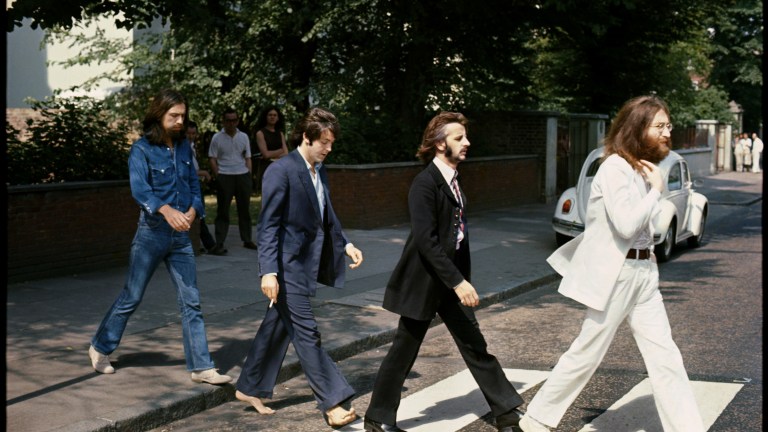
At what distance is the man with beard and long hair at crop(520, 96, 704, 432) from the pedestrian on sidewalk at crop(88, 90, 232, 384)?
2388 millimetres

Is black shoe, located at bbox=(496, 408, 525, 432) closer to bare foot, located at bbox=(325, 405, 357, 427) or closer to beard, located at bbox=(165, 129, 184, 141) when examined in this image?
bare foot, located at bbox=(325, 405, 357, 427)

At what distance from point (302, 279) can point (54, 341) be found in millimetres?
2749

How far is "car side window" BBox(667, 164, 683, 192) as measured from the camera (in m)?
14.1

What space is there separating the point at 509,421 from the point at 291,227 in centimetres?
164

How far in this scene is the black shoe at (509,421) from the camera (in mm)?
5512

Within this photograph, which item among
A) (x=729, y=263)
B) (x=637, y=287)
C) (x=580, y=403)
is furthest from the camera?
(x=729, y=263)

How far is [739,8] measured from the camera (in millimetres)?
48375

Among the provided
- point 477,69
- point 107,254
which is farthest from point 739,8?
point 107,254

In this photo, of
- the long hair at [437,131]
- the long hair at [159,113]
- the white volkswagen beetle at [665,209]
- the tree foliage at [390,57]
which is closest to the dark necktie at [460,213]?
the long hair at [437,131]

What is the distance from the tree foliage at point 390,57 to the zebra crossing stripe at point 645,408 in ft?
26.1

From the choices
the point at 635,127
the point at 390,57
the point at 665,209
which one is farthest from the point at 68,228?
the point at 390,57

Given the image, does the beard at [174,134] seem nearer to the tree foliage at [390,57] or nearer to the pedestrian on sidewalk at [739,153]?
the tree foliage at [390,57]

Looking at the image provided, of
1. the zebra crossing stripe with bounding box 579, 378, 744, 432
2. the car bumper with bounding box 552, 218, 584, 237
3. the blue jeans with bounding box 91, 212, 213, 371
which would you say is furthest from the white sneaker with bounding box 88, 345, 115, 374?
the car bumper with bounding box 552, 218, 584, 237

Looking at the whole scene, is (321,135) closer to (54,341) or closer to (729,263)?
(54,341)
